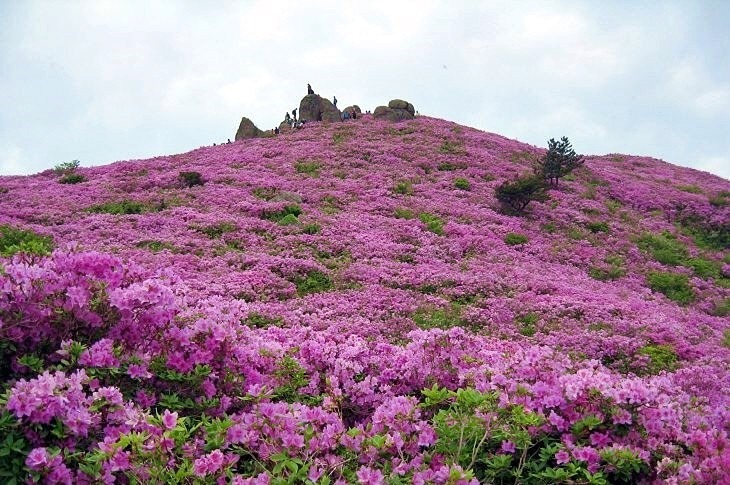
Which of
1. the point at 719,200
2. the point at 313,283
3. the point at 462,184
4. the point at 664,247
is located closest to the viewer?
the point at 313,283

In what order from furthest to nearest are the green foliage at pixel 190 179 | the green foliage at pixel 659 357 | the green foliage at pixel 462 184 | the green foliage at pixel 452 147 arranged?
1. the green foliage at pixel 452 147
2. the green foliage at pixel 462 184
3. the green foliage at pixel 190 179
4. the green foliage at pixel 659 357

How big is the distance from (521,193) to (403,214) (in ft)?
18.6

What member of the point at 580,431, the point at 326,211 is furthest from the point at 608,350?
the point at 326,211

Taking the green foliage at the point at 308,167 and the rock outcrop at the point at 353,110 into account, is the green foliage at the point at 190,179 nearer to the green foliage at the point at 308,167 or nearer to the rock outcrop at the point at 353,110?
the green foliage at the point at 308,167

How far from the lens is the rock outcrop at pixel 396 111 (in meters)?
42.3

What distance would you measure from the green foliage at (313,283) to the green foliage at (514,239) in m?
7.95

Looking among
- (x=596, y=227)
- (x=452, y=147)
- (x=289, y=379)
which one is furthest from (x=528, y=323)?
(x=452, y=147)

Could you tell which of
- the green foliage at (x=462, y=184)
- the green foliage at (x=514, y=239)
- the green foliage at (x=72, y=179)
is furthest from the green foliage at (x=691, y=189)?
the green foliage at (x=72, y=179)

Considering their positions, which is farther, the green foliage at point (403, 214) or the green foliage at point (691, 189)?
the green foliage at point (691, 189)

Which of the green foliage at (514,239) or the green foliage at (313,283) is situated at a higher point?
the green foliage at (514,239)

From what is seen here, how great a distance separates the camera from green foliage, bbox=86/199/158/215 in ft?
67.2

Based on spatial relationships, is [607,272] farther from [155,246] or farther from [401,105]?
[401,105]

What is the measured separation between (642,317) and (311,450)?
11.2 meters

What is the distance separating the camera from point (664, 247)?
21.8 meters
